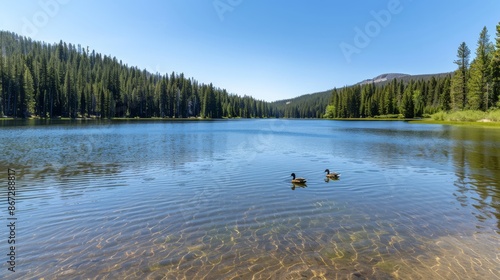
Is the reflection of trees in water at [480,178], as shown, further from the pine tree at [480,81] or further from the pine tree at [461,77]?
the pine tree at [461,77]

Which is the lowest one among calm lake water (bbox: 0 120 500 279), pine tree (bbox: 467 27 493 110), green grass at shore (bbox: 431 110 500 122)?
calm lake water (bbox: 0 120 500 279)

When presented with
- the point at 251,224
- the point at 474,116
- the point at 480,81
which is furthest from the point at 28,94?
the point at 480,81

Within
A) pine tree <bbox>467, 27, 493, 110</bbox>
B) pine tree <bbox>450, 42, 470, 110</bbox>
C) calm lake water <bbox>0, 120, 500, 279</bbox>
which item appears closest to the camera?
calm lake water <bbox>0, 120, 500, 279</bbox>

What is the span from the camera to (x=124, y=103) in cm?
18662

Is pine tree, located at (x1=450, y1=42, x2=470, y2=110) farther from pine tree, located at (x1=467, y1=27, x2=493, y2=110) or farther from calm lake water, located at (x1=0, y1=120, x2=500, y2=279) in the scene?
calm lake water, located at (x1=0, y1=120, x2=500, y2=279)

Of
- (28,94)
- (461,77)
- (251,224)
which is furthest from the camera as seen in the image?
(28,94)

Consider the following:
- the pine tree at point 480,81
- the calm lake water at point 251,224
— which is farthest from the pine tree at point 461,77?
the calm lake water at point 251,224

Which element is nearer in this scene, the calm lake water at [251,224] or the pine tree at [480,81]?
the calm lake water at [251,224]

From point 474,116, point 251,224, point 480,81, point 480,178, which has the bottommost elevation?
point 251,224

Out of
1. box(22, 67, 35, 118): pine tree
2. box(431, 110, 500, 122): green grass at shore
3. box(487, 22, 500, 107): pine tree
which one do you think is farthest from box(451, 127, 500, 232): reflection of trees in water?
box(22, 67, 35, 118): pine tree

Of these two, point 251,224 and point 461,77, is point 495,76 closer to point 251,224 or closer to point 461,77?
point 461,77

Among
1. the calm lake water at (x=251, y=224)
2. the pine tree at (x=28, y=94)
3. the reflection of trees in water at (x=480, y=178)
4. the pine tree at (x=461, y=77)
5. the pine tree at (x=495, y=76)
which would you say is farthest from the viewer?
the pine tree at (x=28, y=94)

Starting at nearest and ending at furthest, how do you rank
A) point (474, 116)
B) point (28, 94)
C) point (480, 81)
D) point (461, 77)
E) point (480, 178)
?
1. point (480, 178)
2. point (474, 116)
3. point (480, 81)
4. point (461, 77)
5. point (28, 94)

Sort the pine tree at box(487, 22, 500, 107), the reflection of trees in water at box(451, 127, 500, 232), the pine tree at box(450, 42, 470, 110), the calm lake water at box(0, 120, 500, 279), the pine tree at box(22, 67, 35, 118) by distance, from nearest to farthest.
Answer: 1. the calm lake water at box(0, 120, 500, 279)
2. the reflection of trees in water at box(451, 127, 500, 232)
3. the pine tree at box(487, 22, 500, 107)
4. the pine tree at box(450, 42, 470, 110)
5. the pine tree at box(22, 67, 35, 118)
